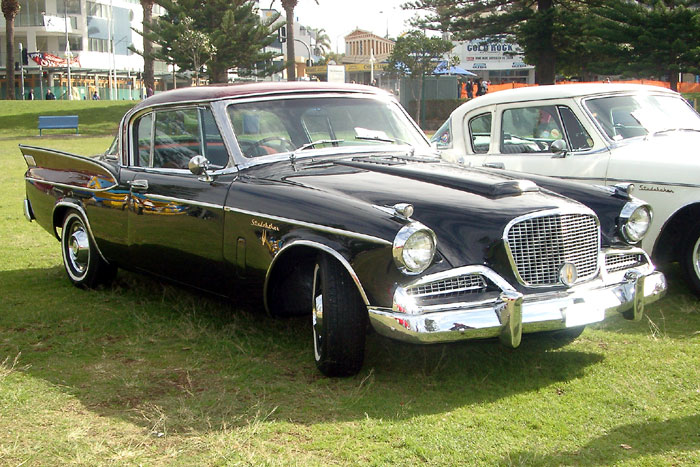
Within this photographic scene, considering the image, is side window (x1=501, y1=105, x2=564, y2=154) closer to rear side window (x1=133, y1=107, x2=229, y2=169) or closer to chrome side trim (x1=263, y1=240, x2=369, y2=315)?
rear side window (x1=133, y1=107, x2=229, y2=169)

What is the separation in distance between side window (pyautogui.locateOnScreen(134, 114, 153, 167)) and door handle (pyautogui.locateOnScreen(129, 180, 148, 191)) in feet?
0.63

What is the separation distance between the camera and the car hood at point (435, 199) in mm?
4016

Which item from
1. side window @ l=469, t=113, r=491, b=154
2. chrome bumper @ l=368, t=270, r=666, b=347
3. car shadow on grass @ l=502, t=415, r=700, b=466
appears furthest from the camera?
side window @ l=469, t=113, r=491, b=154

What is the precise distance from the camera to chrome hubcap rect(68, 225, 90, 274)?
6.40 meters

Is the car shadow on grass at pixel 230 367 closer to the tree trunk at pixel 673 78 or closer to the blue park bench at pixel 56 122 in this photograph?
the tree trunk at pixel 673 78

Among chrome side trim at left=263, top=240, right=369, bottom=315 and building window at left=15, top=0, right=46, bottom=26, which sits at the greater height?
building window at left=15, top=0, right=46, bottom=26

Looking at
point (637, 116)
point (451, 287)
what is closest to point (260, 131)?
point (451, 287)

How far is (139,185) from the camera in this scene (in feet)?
18.4

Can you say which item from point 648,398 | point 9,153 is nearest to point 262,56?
point 9,153

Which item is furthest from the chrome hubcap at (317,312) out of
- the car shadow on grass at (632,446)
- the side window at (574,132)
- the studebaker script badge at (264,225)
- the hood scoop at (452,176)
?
the side window at (574,132)

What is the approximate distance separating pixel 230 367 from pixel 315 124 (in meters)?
1.74

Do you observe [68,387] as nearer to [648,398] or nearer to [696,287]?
[648,398]

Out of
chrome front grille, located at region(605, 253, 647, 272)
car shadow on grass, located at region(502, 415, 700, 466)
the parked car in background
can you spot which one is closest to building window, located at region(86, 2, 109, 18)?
the parked car in background

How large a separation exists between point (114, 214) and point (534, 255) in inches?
125
